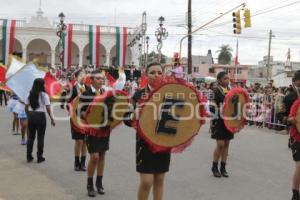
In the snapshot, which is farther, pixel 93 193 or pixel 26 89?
pixel 26 89

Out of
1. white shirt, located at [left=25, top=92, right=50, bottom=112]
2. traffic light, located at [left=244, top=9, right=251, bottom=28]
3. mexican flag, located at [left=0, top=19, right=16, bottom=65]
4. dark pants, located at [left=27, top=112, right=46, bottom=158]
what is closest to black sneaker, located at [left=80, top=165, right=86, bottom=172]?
dark pants, located at [left=27, top=112, right=46, bottom=158]

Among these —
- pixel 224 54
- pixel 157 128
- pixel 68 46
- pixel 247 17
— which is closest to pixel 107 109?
pixel 157 128

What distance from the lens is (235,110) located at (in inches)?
337

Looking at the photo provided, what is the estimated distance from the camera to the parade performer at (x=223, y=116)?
27.5 ft

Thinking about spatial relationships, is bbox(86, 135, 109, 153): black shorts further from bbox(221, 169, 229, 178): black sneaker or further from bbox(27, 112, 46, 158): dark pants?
bbox(27, 112, 46, 158): dark pants

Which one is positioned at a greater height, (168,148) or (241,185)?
(168,148)

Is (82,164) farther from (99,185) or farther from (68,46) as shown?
(68,46)

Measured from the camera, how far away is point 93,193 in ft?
22.8

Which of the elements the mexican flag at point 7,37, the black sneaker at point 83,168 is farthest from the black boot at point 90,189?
the mexican flag at point 7,37

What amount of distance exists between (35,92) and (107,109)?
3.27 meters

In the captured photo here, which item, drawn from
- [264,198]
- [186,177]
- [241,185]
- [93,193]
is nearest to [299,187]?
[264,198]

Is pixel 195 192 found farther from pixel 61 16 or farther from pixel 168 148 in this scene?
pixel 61 16

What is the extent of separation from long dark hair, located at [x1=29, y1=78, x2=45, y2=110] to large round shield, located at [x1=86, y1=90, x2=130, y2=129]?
3009mm

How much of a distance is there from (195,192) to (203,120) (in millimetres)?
2423
